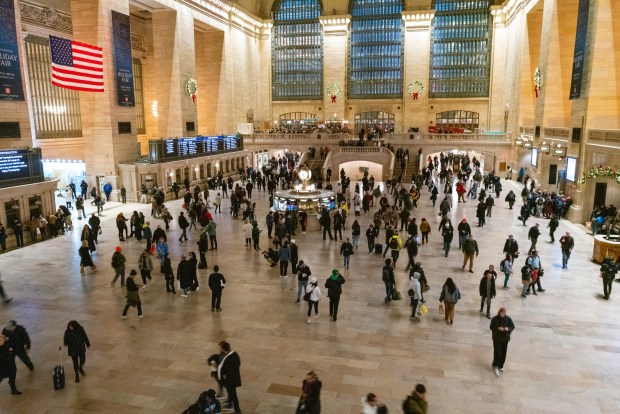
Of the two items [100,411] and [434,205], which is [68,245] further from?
[434,205]

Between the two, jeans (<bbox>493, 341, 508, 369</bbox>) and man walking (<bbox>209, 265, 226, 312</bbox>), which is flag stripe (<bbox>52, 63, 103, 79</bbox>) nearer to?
man walking (<bbox>209, 265, 226, 312</bbox>)

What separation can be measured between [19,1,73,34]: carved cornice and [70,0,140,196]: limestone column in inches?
137

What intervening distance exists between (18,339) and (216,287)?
12.3 feet

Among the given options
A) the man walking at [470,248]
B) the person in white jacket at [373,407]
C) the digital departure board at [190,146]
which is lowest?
the man walking at [470,248]

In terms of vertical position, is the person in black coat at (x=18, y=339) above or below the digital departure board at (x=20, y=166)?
below

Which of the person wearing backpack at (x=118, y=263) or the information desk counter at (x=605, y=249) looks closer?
the person wearing backpack at (x=118, y=263)

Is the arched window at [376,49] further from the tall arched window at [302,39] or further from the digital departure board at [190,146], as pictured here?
the digital departure board at [190,146]

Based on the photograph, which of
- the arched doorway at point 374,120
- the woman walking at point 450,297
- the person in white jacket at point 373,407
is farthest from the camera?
the arched doorway at point 374,120

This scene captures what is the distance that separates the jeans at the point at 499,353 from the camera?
7648 millimetres

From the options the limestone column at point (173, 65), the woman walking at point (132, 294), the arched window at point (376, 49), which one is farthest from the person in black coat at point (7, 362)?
the arched window at point (376, 49)

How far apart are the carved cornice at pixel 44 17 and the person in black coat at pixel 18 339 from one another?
24.1m

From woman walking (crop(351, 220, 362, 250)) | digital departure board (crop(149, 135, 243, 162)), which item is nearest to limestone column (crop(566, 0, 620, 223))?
woman walking (crop(351, 220, 362, 250))

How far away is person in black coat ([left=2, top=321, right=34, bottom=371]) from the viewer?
7.48 m

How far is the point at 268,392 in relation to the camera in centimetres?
721
